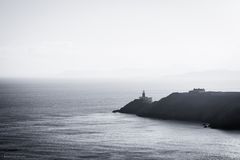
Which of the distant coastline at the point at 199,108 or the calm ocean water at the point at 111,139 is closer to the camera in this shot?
the calm ocean water at the point at 111,139

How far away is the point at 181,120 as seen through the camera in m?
127

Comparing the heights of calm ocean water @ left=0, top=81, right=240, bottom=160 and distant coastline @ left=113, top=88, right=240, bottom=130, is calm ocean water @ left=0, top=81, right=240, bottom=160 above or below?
below

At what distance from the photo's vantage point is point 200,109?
12950 centimetres

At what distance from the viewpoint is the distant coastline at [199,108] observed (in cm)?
11200

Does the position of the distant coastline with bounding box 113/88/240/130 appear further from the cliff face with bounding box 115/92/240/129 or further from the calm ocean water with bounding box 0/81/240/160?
the calm ocean water with bounding box 0/81/240/160

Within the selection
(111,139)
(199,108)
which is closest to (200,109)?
(199,108)

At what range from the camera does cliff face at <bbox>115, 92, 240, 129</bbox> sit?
112062 mm

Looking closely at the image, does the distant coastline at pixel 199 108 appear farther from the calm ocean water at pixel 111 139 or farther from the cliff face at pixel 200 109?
the calm ocean water at pixel 111 139

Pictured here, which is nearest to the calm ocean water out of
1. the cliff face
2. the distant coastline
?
the distant coastline

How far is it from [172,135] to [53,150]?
103ft

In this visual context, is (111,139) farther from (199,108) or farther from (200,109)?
(199,108)

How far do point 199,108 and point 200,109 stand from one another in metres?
0.93

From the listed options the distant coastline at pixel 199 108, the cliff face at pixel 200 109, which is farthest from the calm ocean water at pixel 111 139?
the cliff face at pixel 200 109

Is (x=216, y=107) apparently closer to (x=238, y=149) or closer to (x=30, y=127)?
(x=238, y=149)
